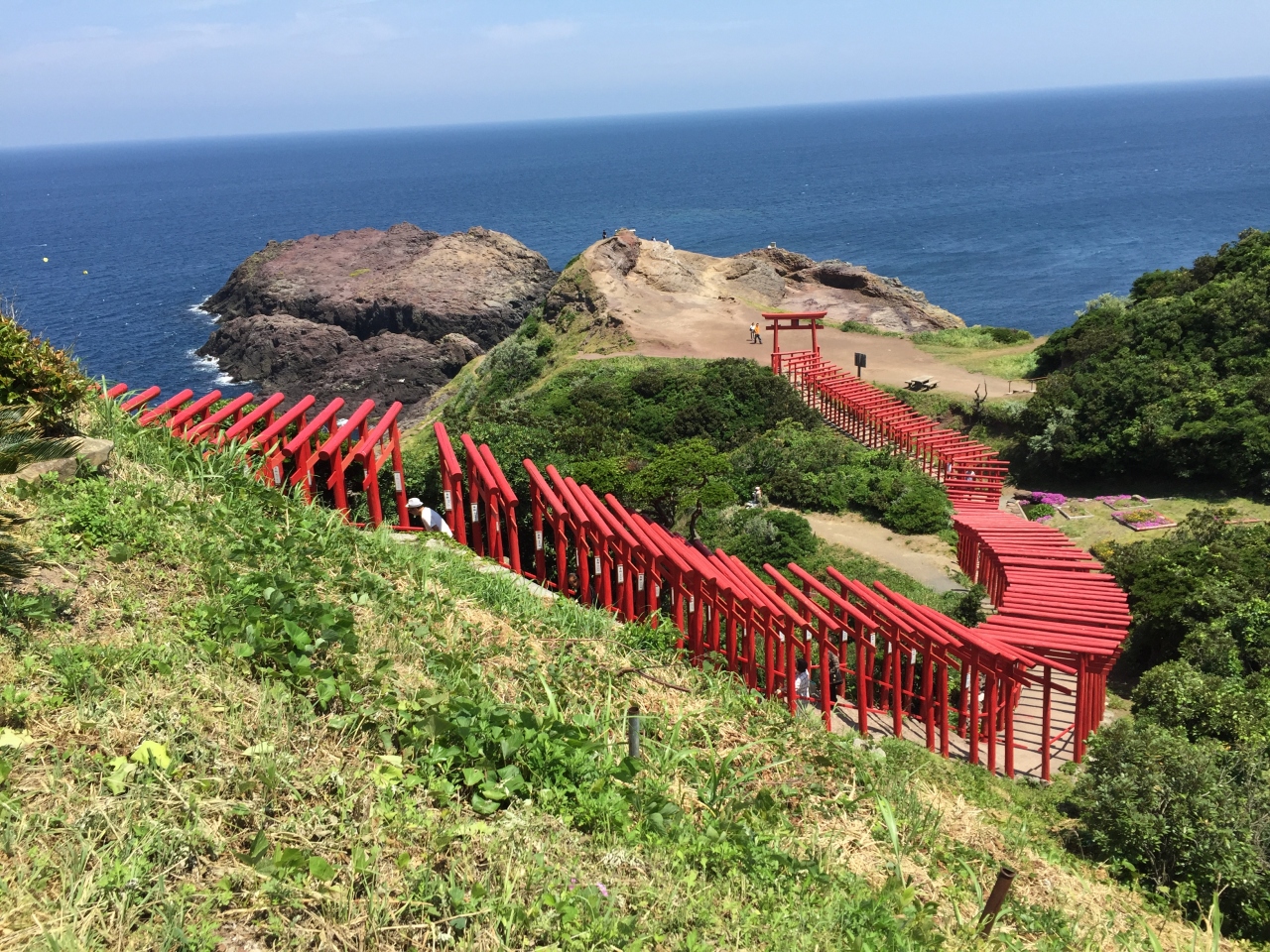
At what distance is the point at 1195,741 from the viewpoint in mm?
11711

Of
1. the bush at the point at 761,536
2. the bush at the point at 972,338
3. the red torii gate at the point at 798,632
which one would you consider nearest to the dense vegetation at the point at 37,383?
the red torii gate at the point at 798,632

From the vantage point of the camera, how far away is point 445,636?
823cm

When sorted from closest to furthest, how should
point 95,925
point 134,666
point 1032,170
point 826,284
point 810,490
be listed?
point 95,925 < point 134,666 < point 810,490 < point 826,284 < point 1032,170

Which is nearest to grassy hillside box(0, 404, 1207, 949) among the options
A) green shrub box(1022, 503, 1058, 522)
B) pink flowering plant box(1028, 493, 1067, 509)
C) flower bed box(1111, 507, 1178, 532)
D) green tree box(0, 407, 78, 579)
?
green tree box(0, 407, 78, 579)

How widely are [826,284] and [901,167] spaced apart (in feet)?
413

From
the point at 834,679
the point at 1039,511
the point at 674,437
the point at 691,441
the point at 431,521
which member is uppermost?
the point at 431,521

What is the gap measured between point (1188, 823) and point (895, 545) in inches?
526

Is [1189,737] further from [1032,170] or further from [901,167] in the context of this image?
[901,167]

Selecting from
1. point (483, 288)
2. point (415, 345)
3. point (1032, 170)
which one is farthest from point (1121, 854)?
point (1032, 170)

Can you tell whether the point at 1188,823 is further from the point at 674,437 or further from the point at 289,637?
the point at 674,437

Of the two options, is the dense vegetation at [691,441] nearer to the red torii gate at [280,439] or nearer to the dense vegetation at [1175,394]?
the red torii gate at [280,439]

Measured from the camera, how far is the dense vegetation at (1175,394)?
81.3 feet

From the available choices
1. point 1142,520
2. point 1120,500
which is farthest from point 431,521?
point 1120,500

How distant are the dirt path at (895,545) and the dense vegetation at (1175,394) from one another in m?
6.86
